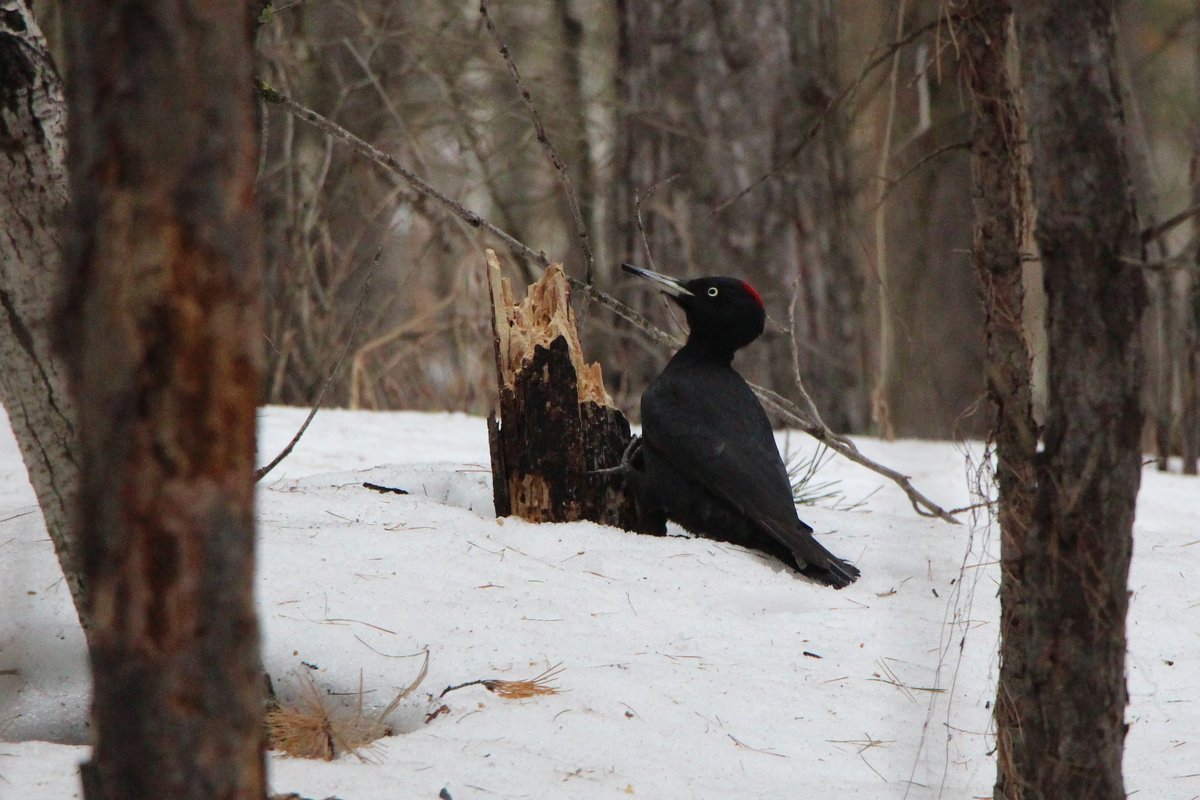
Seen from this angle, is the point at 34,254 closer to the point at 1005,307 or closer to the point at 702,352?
the point at 1005,307

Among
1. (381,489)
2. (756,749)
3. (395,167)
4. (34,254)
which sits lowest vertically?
(756,749)

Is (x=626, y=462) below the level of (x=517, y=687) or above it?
above

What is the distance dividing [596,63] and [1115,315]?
721 centimetres

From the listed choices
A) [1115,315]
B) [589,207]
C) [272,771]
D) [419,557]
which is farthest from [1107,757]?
[589,207]

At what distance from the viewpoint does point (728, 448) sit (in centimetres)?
443

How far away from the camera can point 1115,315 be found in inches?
78.8

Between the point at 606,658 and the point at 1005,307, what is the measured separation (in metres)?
1.23

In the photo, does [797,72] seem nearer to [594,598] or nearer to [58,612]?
[594,598]

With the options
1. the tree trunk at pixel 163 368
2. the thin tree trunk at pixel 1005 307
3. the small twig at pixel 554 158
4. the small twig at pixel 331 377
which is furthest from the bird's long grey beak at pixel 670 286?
the tree trunk at pixel 163 368

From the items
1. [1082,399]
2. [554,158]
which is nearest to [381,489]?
[554,158]

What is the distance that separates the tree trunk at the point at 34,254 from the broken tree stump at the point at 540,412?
168cm

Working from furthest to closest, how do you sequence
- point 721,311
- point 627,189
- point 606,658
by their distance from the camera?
point 627,189 < point 721,311 < point 606,658

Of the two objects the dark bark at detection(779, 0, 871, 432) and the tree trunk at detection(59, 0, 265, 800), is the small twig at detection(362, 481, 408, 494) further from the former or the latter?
the dark bark at detection(779, 0, 871, 432)

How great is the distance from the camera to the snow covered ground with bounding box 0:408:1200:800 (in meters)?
2.51
